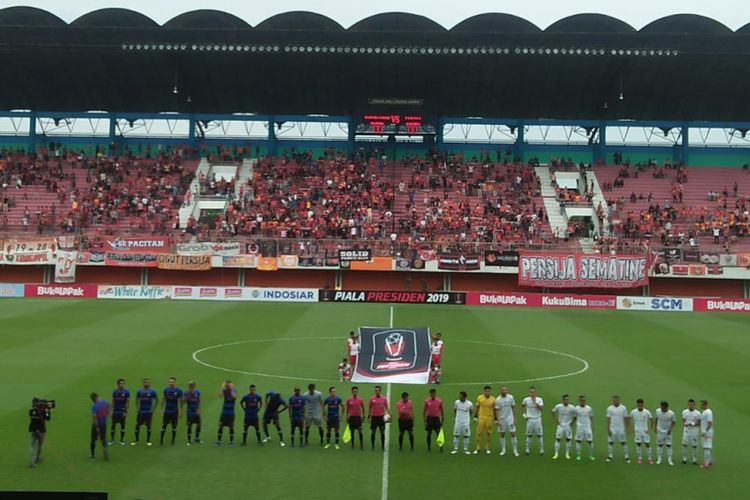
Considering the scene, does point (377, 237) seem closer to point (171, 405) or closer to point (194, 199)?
point (194, 199)

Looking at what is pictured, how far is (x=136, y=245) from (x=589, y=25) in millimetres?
33576

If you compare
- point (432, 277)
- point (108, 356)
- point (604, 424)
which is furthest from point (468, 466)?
point (432, 277)

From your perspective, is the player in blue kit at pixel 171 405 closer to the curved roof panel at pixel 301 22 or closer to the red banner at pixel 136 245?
the red banner at pixel 136 245

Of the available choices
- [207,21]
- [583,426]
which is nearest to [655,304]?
[207,21]

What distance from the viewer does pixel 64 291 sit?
177 ft

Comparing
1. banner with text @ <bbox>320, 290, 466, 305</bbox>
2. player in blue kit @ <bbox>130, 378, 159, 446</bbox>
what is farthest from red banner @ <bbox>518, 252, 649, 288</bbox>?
player in blue kit @ <bbox>130, 378, 159, 446</bbox>

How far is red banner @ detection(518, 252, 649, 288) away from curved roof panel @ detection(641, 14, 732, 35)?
1711 centimetres

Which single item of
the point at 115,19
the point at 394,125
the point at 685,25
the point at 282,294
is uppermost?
the point at 685,25

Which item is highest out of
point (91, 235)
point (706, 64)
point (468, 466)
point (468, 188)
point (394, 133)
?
point (706, 64)

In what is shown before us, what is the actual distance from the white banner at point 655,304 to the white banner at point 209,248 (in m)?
23.7

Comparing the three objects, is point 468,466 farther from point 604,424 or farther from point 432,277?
point 432,277

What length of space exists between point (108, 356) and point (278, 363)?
5.95 metres

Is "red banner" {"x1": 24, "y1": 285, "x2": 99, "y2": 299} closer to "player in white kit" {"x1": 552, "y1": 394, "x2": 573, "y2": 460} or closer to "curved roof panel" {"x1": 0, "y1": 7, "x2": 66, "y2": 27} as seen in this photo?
"curved roof panel" {"x1": 0, "y1": 7, "x2": 66, "y2": 27}

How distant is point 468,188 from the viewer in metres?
67.1
